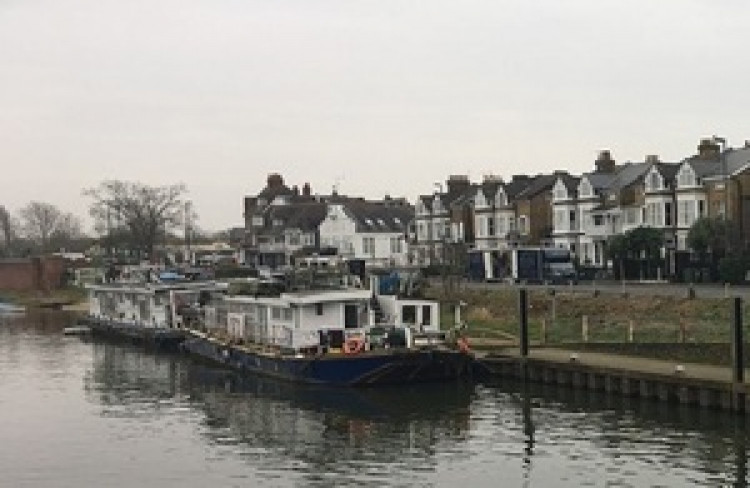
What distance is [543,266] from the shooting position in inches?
3098

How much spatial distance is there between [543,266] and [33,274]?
86.8 metres

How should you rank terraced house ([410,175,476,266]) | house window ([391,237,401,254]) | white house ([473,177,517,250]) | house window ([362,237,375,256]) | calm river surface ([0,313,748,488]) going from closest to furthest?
calm river surface ([0,313,748,488])
white house ([473,177,517,250])
terraced house ([410,175,476,266])
house window ([362,237,375,256])
house window ([391,237,401,254])

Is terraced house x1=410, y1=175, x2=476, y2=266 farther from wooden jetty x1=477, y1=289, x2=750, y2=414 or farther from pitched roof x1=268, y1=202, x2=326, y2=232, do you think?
wooden jetty x1=477, y1=289, x2=750, y2=414

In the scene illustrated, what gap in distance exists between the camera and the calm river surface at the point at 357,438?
29703 millimetres

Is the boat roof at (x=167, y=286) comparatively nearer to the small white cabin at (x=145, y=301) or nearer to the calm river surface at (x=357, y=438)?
the small white cabin at (x=145, y=301)

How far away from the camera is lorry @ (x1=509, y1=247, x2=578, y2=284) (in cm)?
7769

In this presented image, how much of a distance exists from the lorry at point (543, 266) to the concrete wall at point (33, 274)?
8096 centimetres

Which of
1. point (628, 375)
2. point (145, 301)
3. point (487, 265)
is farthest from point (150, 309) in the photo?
point (628, 375)

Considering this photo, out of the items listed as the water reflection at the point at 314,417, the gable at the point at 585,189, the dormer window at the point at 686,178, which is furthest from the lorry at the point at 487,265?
the water reflection at the point at 314,417

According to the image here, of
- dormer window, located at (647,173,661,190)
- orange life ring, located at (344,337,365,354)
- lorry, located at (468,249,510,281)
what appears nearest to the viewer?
orange life ring, located at (344,337,365,354)

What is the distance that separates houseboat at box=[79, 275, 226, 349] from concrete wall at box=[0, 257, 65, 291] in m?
57.3

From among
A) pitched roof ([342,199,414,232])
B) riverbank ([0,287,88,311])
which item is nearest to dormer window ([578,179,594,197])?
pitched roof ([342,199,414,232])

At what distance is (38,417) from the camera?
42281mm

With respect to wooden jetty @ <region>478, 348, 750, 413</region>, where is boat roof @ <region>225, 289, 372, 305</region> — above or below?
above
